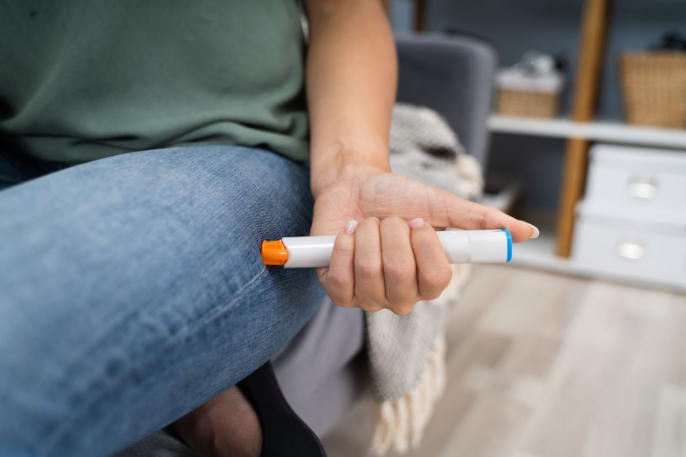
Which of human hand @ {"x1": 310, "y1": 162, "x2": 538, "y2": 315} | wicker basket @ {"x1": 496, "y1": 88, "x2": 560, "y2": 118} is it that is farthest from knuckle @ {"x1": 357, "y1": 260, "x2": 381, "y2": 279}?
wicker basket @ {"x1": 496, "y1": 88, "x2": 560, "y2": 118}

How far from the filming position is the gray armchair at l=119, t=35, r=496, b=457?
0.55 meters

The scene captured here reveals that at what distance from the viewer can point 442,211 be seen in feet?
1.30

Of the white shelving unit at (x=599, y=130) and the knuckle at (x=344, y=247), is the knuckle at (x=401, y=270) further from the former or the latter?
the white shelving unit at (x=599, y=130)

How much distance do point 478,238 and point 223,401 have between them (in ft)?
0.86

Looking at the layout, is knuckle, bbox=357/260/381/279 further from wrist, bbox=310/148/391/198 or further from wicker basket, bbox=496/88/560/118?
wicker basket, bbox=496/88/560/118

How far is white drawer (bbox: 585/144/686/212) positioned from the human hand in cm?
120

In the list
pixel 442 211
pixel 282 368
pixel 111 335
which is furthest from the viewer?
pixel 282 368

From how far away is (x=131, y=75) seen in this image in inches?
18.9

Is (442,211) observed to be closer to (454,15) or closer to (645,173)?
(645,173)

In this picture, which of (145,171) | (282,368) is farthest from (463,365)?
(145,171)

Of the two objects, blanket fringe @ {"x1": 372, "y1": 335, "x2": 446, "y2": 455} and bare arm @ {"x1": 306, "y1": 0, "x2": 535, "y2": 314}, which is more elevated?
bare arm @ {"x1": 306, "y1": 0, "x2": 535, "y2": 314}

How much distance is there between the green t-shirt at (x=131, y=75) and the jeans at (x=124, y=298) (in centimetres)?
9

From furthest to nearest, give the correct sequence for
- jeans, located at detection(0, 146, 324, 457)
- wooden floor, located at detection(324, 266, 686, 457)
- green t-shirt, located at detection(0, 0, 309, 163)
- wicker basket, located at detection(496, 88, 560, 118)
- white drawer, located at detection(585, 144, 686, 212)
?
wicker basket, located at detection(496, 88, 560, 118), white drawer, located at detection(585, 144, 686, 212), wooden floor, located at detection(324, 266, 686, 457), green t-shirt, located at detection(0, 0, 309, 163), jeans, located at detection(0, 146, 324, 457)

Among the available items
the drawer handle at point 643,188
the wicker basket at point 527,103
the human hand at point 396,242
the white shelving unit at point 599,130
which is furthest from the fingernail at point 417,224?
the wicker basket at point 527,103
